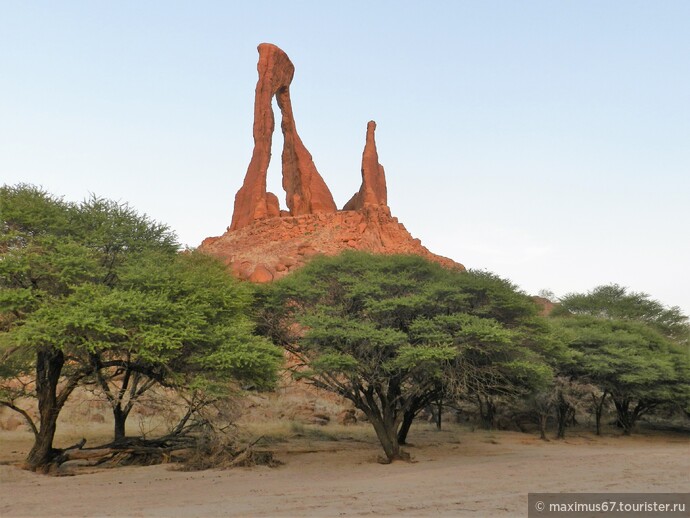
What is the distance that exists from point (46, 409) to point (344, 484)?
9.77 metres

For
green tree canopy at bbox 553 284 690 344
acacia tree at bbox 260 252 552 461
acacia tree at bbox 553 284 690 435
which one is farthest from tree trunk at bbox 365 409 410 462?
green tree canopy at bbox 553 284 690 344

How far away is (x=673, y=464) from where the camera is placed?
20312 mm

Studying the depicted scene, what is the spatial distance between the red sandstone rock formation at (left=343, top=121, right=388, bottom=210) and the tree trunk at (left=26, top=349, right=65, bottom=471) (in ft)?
162

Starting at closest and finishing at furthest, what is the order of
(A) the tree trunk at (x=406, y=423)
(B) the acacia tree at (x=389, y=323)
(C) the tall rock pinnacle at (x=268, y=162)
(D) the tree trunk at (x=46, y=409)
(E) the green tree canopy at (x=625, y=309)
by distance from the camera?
(D) the tree trunk at (x=46, y=409), (B) the acacia tree at (x=389, y=323), (A) the tree trunk at (x=406, y=423), (E) the green tree canopy at (x=625, y=309), (C) the tall rock pinnacle at (x=268, y=162)

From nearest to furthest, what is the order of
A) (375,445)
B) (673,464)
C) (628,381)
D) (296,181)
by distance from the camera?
(673,464) < (375,445) < (628,381) < (296,181)

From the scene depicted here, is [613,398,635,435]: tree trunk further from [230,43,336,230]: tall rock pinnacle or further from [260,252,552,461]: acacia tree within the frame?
[230,43,336,230]: tall rock pinnacle

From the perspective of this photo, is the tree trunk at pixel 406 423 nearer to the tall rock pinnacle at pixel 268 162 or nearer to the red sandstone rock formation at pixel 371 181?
the red sandstone rock formation at pixel 371 181

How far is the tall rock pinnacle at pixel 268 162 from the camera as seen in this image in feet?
220

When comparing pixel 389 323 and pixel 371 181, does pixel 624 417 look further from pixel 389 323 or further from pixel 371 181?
pixel 371 181

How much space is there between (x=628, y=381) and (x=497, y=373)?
16.3 metres

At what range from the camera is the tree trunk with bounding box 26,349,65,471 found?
17891mm

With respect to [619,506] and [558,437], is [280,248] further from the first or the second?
[619,506]

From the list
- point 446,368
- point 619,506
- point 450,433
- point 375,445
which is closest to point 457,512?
point 619,506

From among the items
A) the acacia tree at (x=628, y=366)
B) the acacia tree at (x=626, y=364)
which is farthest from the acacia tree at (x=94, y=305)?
the acacia tree at (x=628, y=366)
